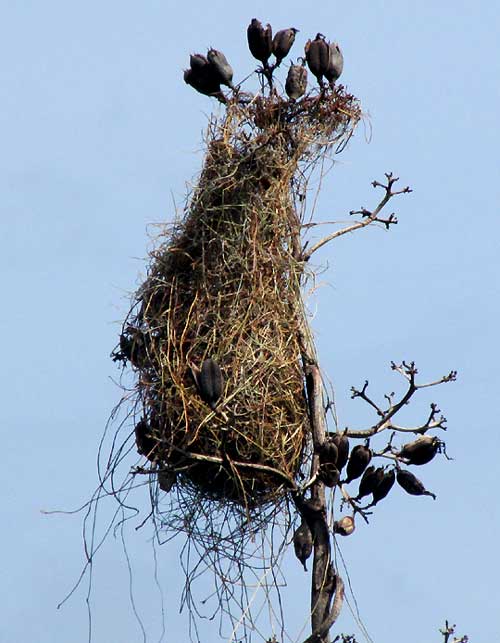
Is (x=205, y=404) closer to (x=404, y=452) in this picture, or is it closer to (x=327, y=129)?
(x=404, y=452)

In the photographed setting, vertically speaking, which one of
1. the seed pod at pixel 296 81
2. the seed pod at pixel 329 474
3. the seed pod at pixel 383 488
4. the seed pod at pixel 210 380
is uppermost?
the seed pod at pixel 296 81

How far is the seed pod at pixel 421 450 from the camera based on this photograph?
701 cm

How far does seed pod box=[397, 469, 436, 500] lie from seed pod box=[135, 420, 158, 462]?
88 cm

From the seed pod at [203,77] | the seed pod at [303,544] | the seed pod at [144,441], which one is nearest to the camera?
the seed pod at [303,544]

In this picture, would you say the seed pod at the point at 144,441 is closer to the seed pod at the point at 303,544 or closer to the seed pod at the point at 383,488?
the seed pod at the point at 303,544

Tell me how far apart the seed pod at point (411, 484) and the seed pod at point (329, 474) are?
9.0 inches

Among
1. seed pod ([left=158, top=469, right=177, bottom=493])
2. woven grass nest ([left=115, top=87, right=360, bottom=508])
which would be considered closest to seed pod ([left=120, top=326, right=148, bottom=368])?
woven grass nest ([left=115, top=87, right=360, bottom=508])

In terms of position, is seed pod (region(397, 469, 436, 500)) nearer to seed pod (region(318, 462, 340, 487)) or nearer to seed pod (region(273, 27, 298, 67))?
seed pod (region(318, 462, 340, 487))

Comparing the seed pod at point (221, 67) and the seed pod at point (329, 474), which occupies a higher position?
the seed pod at point (221, 67)

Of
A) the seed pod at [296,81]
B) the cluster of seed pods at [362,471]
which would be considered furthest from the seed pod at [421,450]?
the seed pod at [296,81]

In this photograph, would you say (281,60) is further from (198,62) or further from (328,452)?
(328,452)

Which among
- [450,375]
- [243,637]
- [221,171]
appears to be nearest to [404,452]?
[450,375]

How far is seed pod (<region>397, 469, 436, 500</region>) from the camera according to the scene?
6.99 m

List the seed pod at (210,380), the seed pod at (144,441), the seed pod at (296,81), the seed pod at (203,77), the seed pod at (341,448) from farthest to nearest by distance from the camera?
1. the seed pod at (203,77)
2. the seed pod at (296,81)
3. the seed pod at (144,441)
4. the seed pod at (341,448)
5. the seed pod at (210,380)
